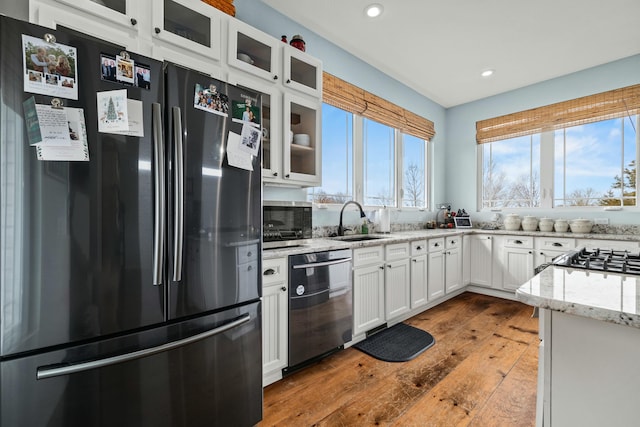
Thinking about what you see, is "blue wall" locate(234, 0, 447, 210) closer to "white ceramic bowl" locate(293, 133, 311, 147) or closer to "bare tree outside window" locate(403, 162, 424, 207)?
"bare tree outside window" locate(403, 162, 424, 207)

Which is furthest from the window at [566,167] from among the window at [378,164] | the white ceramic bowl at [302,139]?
the white ceramic bowl at [302,139]

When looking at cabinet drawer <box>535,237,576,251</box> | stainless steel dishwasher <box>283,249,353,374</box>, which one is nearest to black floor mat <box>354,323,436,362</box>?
stainless steel dishwasher <box>283,249,353,374</box>

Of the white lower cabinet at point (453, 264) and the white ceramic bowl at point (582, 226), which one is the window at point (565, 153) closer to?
the white ceramic bowl at point (582, 226)

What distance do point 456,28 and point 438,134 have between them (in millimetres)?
2066

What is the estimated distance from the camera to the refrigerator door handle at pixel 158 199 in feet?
3.74

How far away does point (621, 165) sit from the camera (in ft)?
11.0

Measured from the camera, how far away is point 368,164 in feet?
11.4

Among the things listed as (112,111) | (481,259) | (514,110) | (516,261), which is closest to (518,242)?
(516,261)

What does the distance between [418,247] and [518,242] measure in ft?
5.04

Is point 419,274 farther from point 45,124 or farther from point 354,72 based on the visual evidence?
point 45,124

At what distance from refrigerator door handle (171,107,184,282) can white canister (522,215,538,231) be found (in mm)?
4265

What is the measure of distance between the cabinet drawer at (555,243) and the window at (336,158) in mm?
2386

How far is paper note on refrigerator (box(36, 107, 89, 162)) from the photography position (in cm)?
95

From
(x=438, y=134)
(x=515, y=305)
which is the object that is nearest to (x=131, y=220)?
(x=515, y=305)
